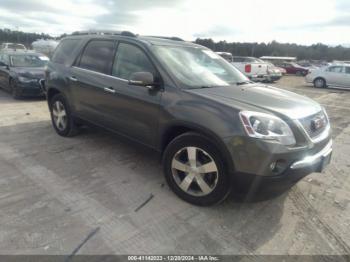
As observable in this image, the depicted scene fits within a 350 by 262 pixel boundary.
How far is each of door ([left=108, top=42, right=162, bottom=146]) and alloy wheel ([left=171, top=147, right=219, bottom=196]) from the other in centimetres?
50

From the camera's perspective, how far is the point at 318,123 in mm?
3041

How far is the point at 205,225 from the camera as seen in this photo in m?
2.78

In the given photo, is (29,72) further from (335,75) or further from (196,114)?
(335,75)

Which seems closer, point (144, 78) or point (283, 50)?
point (144, 78)

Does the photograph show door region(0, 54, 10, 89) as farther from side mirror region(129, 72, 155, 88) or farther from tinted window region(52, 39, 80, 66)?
side mirror region(129, 72, 155, 88)

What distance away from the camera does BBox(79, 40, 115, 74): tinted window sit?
3.99 metres

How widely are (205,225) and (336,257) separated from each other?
1171 mm

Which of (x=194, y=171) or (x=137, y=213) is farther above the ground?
(x=194, y=171)

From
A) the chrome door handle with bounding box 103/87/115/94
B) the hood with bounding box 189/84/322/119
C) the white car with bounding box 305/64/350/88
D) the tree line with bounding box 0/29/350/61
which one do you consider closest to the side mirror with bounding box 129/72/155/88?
the hood with bounding box 189/84/322/119

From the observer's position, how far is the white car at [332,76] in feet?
57.0

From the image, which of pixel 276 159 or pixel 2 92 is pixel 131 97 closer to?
pixel 276 159

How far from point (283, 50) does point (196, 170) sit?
248ft

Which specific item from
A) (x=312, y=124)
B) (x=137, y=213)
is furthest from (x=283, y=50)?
(x=137, y=213)

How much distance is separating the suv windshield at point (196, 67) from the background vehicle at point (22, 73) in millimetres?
5653
